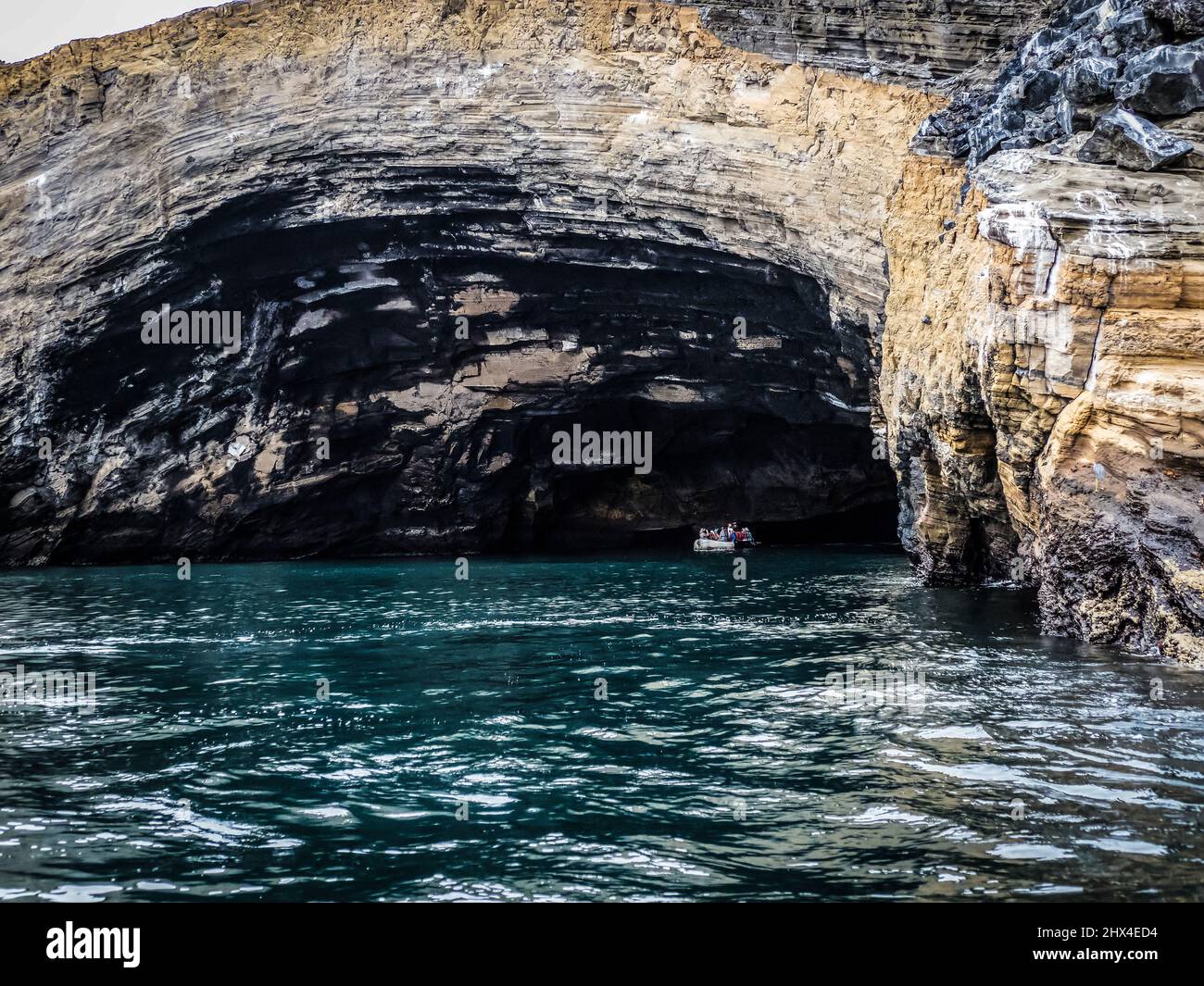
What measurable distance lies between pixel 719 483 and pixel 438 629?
880 inches

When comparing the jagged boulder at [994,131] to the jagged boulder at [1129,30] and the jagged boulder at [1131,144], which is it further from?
the jagged boulder at [1131,144]

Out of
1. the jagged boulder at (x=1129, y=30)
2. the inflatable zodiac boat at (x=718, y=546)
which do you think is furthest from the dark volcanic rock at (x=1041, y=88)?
the inflatable zodiac boat at (x=718, y=546)

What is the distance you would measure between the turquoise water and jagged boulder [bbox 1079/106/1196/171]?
20.3ft

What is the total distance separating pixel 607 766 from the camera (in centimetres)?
892

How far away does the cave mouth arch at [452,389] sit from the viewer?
28.9 meters

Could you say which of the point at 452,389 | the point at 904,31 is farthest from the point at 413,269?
the point at 904,31

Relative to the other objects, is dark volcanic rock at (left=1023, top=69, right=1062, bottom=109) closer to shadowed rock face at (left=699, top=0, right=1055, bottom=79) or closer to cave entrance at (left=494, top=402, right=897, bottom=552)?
shadowed rock face at (left=699, top=0, right=1055, bottom=79)

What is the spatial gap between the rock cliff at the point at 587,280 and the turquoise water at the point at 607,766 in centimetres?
402

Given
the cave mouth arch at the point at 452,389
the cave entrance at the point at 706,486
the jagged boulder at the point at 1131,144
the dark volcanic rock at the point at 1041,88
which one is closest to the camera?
the jagged boulder at the point at 1131,144

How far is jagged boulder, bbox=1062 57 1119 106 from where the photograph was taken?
1519 centimetres

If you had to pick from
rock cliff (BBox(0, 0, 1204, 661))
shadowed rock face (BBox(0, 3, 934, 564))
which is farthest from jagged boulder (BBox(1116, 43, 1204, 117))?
shadowed rock face (BBox(0, 3, 934, 564))

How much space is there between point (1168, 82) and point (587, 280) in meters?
17.8

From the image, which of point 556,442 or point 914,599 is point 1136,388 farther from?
point 556,442
